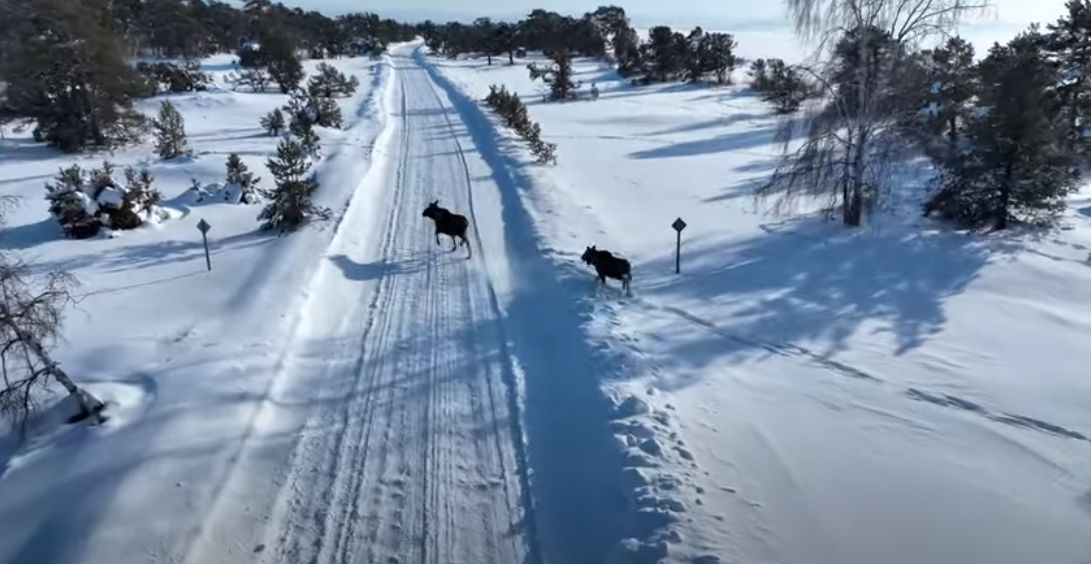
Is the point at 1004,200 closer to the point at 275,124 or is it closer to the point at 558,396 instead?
the point at 558,396

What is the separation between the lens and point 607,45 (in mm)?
92938

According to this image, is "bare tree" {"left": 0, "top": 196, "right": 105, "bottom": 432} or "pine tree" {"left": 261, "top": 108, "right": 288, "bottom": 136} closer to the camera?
"bare tree" {"left": 0, "top": 196, "right": 105, "bottom": 432}

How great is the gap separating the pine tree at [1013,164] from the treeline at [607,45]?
37.1m

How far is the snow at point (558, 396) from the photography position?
271 inches

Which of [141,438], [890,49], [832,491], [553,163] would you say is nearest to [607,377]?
[832,491]

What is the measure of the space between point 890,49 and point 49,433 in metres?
18.9

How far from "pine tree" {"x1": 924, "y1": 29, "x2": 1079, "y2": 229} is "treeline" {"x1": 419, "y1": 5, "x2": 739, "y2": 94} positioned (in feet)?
122

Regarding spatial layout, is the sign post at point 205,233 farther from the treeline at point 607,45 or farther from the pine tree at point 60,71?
the treeline at point 607,45

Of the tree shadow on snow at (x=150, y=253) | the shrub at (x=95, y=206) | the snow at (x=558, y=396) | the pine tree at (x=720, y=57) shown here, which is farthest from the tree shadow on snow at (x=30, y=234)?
the pine tree at (x=720, y=57)

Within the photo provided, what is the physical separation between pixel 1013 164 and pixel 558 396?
52.8ft

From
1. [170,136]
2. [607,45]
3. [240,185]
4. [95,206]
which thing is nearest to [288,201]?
[240,185]

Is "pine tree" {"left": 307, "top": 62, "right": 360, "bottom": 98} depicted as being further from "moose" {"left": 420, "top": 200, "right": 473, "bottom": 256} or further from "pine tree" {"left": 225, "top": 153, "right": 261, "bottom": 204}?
"moose" {"left": 420, "top": 200, "right": 473, "bottom": 256}

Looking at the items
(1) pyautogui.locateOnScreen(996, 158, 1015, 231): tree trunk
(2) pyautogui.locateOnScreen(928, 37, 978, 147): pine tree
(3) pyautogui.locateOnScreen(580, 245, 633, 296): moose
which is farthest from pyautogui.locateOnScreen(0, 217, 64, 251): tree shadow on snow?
(2) pyautogui.locateOnScreen(928, 37, 978, 147): pine tree

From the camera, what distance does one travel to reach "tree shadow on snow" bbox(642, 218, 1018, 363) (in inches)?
477
